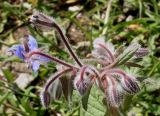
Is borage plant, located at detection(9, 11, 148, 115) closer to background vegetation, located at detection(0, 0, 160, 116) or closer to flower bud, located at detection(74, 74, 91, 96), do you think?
flower bud, located at detection(74, 74, 91, 96)

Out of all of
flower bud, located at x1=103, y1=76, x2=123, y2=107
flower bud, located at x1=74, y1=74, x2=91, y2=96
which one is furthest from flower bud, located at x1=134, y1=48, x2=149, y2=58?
flower bud, located at x1=74, y1=74, x2=91, y2=96

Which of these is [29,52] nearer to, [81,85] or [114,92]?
[81,85]

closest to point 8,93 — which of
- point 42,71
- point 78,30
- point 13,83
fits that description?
point 13,83

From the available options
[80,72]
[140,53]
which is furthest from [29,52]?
[140,53]

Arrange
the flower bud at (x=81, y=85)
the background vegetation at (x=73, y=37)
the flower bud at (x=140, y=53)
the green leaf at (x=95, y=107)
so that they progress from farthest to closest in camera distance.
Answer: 1. the background vegetation at (x=73, y=37)
2. the green leaf at (x=95, y=107)
3. the flower bud at (x=140, y=53)
4. the flower bud at (x=81, y=85)

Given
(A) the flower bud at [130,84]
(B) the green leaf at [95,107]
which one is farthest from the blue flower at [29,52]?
(B) the green leaf at [95,107]

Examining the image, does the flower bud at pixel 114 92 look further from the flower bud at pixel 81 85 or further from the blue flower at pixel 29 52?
the blue flower at pixel 29 52
